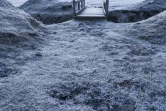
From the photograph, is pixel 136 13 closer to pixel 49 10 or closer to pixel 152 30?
pixel 152 30

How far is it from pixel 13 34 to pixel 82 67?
3424mm

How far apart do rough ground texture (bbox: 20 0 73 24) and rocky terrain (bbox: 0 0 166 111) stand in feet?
19.7

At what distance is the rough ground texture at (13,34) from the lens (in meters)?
Answer: 6.56

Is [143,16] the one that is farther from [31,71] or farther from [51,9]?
[31,71]

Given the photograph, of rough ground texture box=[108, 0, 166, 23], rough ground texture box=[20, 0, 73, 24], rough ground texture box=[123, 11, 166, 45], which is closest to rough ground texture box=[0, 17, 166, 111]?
rough ground texture box=[123, 11, 166, 45]

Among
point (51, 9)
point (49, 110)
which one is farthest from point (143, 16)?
point (49, 110)

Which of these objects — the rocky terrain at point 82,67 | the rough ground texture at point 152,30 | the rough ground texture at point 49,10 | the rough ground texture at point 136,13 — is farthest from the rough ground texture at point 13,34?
the rough ground texture at point 136,13

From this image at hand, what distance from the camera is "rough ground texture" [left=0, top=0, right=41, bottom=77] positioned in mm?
6565

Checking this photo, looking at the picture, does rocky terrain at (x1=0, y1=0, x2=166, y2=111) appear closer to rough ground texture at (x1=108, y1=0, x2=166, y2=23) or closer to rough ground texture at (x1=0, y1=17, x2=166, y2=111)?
rough ground texture at (x1=0, y1=17, x2=166, y2=111)

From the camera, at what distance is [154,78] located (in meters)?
5.14

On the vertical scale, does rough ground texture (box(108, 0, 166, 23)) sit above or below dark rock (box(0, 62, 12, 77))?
below

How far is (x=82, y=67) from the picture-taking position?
589 cm

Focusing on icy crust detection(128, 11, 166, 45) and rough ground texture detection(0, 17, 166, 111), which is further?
icy crust detection(128, 11, 166, 45)

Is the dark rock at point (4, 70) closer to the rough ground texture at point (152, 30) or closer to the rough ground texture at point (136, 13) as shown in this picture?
the rough ground texture at point (152, 30)
